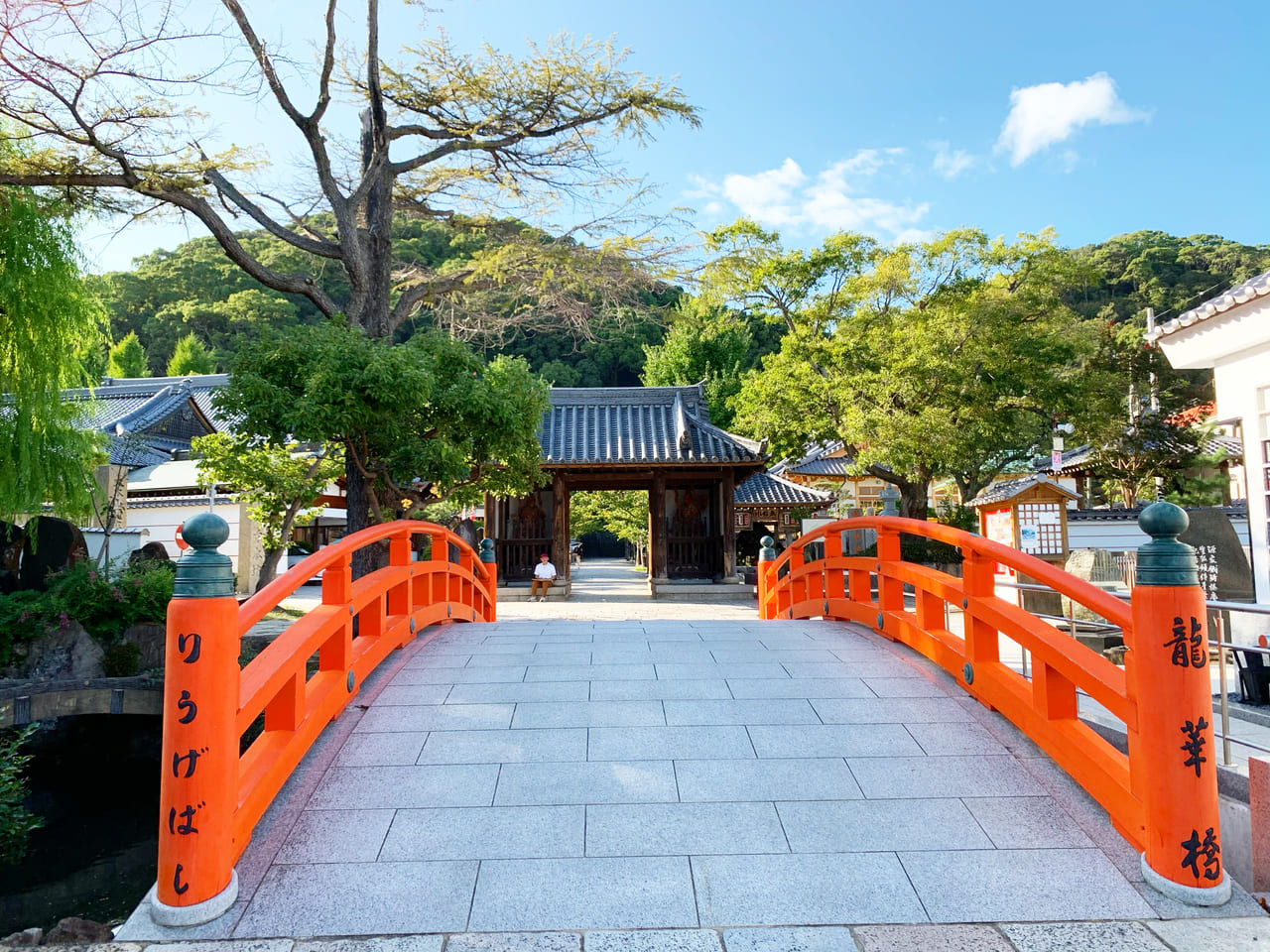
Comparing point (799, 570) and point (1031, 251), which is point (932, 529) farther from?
point (1031, 251)

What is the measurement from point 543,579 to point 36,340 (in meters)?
11.2

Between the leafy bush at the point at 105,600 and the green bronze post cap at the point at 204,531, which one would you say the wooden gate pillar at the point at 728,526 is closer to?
the leafy bush at the point at 105,600

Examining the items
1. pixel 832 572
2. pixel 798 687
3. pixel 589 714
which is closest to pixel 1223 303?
pixel 832 572

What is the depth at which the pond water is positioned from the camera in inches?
175

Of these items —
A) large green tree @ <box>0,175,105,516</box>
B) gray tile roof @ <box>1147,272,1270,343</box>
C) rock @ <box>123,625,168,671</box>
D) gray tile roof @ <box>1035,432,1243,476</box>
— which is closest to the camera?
gray tile roof @ <box>1147,272,1270,343</box>

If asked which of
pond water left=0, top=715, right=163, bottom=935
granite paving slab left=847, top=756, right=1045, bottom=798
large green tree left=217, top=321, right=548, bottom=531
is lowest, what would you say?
pond water left=0, top=715, right=163, bottom=935

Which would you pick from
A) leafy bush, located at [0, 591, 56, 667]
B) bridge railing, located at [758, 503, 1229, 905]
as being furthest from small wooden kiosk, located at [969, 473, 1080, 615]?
leafy bush, located at [0, 591, 56, 667]

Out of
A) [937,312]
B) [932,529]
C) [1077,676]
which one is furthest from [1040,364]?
[1077,676]

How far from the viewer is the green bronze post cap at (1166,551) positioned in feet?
8.74

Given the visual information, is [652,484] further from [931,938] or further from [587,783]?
[931,938]

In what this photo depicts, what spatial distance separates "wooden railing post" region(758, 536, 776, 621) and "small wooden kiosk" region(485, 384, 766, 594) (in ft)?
23.3

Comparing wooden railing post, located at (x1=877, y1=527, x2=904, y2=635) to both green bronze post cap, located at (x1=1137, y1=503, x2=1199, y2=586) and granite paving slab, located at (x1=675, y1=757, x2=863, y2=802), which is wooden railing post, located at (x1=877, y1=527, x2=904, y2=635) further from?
green bronze post cap, located at (x1=1137, y1=503, x2=1199, y2=586)

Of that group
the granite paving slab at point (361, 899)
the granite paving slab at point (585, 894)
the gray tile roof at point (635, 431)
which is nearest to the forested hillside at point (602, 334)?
the gray tile roof at point (635, 431)

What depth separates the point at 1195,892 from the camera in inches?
101
